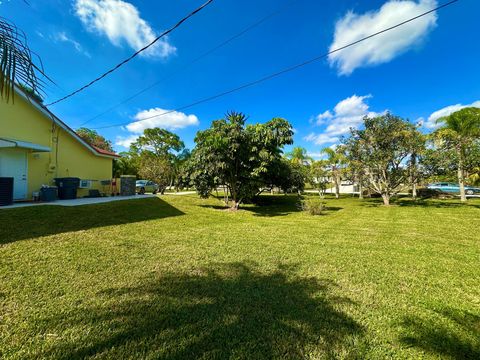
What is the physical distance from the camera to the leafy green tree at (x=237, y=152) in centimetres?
1158

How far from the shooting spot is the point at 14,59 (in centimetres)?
193

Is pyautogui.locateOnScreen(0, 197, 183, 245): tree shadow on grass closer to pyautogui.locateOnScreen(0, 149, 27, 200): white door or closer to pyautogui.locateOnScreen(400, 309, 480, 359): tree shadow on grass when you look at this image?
pyautogui.locateOnScreen(0, 149, 27, 200): white door

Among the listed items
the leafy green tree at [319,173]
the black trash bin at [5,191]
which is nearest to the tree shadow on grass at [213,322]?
the black trash bin at [5,191]

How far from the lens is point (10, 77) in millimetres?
2004

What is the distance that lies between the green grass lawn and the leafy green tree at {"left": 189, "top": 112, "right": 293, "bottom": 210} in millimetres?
6327

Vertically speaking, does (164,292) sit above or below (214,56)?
below

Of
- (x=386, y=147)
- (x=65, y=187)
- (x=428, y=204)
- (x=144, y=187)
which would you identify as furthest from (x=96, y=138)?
(x=428, y=204)

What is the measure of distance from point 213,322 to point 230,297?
0.59 meters

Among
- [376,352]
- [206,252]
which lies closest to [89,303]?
[206,252]

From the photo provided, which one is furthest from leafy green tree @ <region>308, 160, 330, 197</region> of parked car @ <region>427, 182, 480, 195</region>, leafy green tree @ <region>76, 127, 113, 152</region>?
leafy green tree @ <region>76, 127, 113, 152</region>

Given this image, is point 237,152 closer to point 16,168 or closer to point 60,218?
point 60,218

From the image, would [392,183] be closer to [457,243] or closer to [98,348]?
[457,243]

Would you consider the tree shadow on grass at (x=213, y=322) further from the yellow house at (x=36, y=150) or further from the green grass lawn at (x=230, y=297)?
the yellow house at (x=36, y=150)

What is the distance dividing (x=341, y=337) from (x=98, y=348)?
92.1 inches
